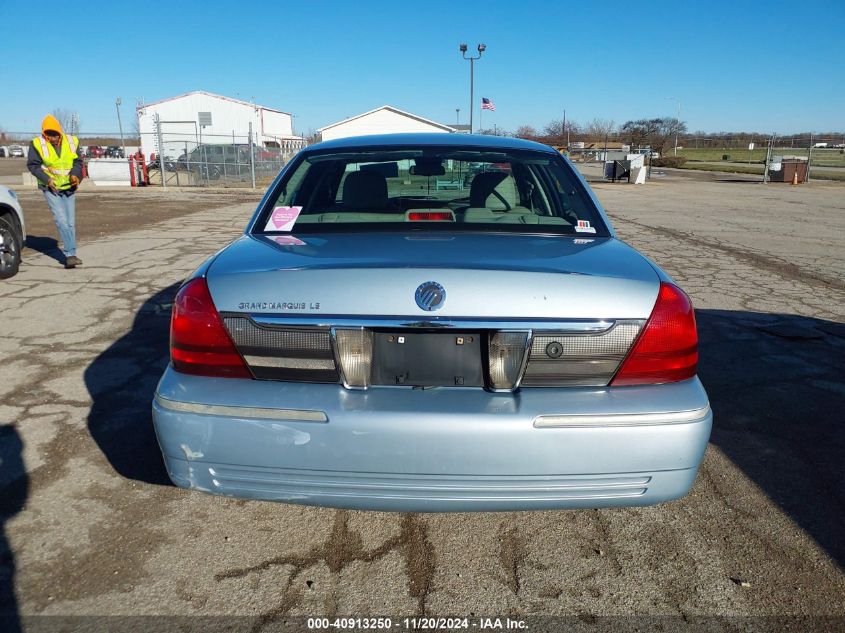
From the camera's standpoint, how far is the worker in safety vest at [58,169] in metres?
7.39

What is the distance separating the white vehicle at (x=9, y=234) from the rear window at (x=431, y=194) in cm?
574

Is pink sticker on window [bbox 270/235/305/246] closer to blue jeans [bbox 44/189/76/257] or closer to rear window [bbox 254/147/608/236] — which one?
rear window [bbox 254/147/608/236]

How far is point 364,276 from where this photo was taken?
204 cm

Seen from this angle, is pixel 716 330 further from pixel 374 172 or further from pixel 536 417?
pixel 536 417

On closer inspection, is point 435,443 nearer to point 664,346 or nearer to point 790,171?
point 664,346

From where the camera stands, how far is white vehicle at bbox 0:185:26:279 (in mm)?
7258

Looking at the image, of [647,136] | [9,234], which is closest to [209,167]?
[9,234]

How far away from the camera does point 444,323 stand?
1982 millimetres

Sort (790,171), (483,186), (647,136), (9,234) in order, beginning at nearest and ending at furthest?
(483,186)
(9,234)
(790,171)
(647,136)

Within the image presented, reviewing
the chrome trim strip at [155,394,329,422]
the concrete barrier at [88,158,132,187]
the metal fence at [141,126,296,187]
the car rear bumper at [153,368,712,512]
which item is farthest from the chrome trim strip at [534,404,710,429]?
the concrete barrier at [88,158,132,187]

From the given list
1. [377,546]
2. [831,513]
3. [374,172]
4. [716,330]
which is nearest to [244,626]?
[377,546]

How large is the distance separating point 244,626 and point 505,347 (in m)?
1.25

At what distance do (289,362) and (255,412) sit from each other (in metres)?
0.19

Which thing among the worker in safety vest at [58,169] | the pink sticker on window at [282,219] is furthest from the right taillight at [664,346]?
the worker in safety vest at [58,169]
